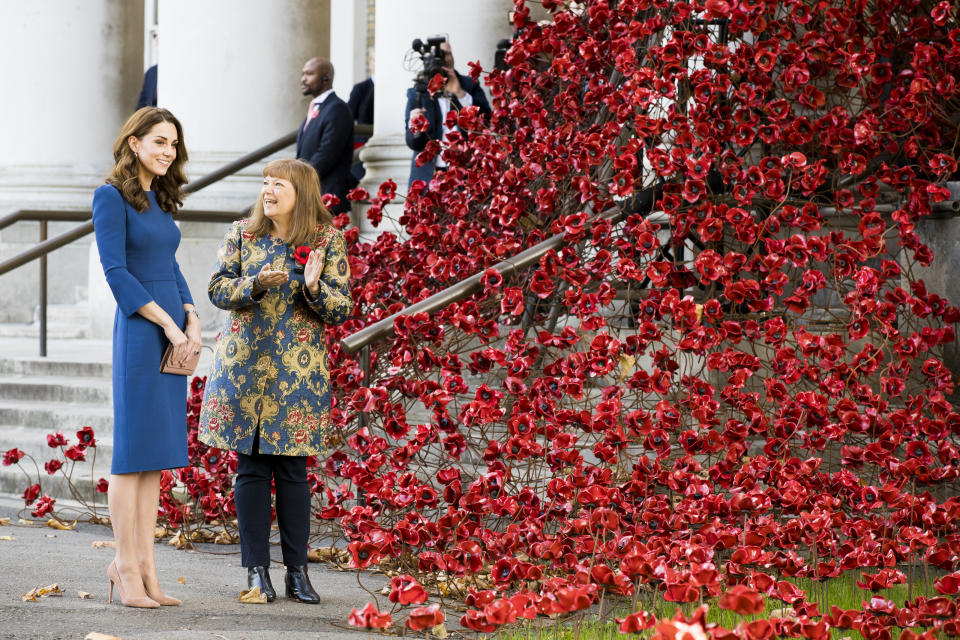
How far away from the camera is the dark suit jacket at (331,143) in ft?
26.9

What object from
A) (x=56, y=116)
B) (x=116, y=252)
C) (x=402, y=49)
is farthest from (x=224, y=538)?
(x=56, y=116)

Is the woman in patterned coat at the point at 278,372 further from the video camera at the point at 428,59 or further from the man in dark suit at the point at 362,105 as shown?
the man in dark suit at the point at 362,105

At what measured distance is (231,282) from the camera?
434cm

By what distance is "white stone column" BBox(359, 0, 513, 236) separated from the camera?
7.96 m

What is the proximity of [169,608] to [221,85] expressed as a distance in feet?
19.8

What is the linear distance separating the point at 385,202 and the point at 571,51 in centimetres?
126

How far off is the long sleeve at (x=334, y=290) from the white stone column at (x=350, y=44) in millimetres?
9270

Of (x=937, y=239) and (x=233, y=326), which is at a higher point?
(x=937, y=239)

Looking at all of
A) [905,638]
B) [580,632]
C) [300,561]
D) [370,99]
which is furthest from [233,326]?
[370,99]

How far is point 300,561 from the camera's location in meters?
4.38

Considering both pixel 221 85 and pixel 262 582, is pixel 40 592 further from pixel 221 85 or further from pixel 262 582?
pixel 221 85

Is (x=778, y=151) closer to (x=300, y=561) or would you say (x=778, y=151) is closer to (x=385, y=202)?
(x=385, y=202)

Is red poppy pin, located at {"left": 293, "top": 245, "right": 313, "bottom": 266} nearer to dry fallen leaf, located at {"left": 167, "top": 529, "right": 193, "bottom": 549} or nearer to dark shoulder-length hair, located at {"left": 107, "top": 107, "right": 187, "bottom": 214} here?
dark shoulder-length hair, located at {"left": 107, "top": 107, "right": 187, "bottom": 214}

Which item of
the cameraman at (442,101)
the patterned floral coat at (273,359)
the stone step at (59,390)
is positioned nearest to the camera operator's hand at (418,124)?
the cameraman at (442,101)
